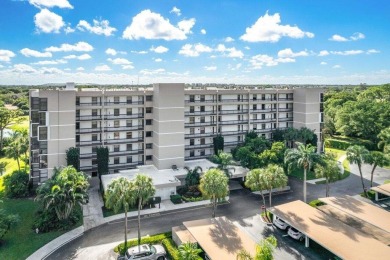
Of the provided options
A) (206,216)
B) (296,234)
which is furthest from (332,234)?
(206,216)

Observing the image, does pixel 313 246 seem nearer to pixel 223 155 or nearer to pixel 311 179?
pixel 223 155

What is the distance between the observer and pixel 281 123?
81938 millimetres

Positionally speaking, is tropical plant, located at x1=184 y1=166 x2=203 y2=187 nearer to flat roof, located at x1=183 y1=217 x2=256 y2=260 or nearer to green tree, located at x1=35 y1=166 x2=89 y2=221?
flat roof, located at x1=183 y1=217 x2=256 y2=260

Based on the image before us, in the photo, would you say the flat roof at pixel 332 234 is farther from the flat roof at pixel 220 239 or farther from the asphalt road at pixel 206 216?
the flat roof at pixel 220 239

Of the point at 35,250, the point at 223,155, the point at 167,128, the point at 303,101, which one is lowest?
the point at 35,250

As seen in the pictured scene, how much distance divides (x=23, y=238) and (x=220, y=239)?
26249mm

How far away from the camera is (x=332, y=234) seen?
114ft

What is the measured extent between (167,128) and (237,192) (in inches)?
758

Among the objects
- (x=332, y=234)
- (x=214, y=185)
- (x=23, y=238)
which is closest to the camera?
(x=332, y=234)

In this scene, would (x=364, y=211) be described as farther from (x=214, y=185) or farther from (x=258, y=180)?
(x=214, y=185)

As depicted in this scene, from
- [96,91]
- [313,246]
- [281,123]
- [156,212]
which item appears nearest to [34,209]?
[156,212]

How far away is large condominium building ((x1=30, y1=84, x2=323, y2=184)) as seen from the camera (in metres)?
56.1

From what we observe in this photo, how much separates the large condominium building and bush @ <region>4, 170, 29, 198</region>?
1992 mm

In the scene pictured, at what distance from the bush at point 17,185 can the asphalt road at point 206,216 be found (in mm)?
20944
